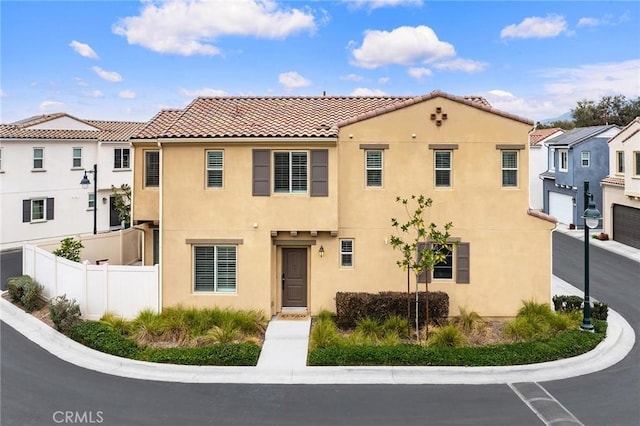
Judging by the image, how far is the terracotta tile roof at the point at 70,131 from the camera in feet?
89.2

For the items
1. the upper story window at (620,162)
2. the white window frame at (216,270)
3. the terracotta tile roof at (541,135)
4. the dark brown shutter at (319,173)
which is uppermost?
the terracotta tile roof at (541,135)

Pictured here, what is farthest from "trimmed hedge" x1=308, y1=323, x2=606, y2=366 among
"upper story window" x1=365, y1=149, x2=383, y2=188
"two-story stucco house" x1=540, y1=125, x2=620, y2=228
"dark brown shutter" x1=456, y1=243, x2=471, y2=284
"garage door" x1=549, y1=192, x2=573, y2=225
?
"garage door" x1=549, y1=192, x2=573, y2=225

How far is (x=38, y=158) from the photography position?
27828 millimetres

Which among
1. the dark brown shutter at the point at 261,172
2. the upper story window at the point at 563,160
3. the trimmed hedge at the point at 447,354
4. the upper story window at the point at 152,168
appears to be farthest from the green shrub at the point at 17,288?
the upper story window at the point at 563,160

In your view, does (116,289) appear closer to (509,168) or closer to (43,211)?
(509,168)

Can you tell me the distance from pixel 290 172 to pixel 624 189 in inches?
882

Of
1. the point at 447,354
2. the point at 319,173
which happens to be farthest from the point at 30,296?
the point at 447,354

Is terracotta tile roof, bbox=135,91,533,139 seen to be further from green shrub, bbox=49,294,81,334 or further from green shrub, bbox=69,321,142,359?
green shrub, bbox=69,321,142,359

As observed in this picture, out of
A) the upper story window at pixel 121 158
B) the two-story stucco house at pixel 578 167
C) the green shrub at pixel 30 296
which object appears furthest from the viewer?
the upper story window at pixel 121 158

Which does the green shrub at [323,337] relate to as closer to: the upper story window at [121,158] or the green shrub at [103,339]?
the green shrub at [103,339]

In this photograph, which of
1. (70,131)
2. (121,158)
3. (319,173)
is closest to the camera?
(319,173)

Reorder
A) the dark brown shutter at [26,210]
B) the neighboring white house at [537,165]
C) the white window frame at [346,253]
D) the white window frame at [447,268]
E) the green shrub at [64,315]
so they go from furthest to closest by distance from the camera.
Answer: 1. the neighboring white house at [537,165]
2. the dark brown shutter at [26,210]
3. the white window frame at [346,253]
4. the white window frame at [447,268]
5. the green shrub at [64,315]

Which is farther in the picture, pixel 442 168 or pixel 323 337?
pixel 442 168

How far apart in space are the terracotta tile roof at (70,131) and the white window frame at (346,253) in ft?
54.1
